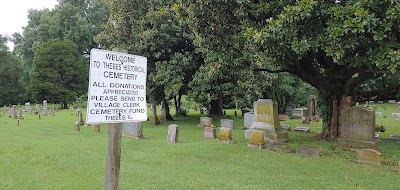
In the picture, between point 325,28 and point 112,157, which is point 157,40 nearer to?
point 325,28

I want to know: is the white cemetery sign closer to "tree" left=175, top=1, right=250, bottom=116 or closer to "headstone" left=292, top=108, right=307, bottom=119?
"tree" left=175, top=1, right=250, bottom=116

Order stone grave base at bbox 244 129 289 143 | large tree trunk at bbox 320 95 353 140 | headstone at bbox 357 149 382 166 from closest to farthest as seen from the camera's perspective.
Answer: headstone at bbox 357 149 382 166
stone grave base at bbox 244 129 289 143
large tree trunk at bbox 320 95 353 140

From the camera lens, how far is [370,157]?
380 inches

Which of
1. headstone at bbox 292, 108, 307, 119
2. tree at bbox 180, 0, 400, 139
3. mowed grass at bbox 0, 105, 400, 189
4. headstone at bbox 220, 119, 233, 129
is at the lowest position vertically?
mowed grass at bbox 0, 105, 400, 189

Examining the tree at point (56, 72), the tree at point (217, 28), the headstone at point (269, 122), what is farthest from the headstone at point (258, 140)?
the tree at point (56, 72)

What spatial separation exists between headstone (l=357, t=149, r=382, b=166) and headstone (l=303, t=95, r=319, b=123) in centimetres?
1232

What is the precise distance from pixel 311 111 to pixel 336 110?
9.65 meters

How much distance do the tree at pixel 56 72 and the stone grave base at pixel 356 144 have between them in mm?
38745

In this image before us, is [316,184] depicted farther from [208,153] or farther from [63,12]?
[63,12]

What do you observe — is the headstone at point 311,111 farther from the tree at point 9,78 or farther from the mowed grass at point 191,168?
the tree at point 9,78

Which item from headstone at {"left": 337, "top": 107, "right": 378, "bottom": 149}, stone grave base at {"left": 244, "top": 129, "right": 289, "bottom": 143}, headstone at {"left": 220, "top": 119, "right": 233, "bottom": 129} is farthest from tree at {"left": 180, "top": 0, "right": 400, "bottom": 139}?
headstone at {"left": 220, "top": 119, "right": 233, "bottom": 129}

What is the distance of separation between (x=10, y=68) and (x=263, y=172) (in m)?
48.5

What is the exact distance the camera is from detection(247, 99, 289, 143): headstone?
514 inches

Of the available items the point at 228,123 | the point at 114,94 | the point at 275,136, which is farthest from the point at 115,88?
the point at 228,123
